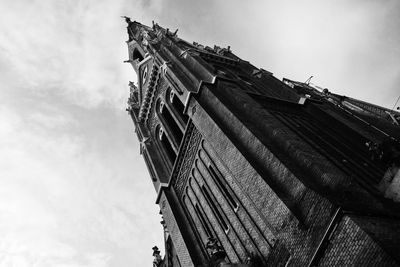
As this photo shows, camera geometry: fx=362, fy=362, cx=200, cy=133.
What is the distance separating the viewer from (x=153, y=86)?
24.2 m

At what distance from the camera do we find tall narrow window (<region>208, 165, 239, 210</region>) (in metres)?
12.5

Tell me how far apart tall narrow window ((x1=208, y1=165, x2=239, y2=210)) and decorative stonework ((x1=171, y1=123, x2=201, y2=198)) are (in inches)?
83.1

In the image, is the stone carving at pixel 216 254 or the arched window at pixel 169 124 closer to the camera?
the stone carving at pixel 216 254

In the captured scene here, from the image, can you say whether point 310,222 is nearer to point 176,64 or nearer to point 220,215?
point 220,215

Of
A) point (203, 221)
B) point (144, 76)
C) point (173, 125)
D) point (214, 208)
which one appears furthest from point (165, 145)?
point (214, 208)

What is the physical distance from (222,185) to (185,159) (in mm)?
4225

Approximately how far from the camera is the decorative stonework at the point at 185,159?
54.6 feet

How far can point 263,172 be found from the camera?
408 inches

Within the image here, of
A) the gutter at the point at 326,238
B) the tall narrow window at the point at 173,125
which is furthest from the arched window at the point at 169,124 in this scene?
the gutter at the point at 326,238

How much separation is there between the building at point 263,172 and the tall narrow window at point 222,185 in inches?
1.8

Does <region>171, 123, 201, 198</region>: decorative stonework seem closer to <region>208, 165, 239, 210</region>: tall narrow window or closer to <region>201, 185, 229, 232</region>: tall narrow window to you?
<region>201, 185, 229, 232</region>: tall narrow window

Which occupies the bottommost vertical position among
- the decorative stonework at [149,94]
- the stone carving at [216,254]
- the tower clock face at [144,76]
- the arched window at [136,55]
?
the stone carving at [216,254]

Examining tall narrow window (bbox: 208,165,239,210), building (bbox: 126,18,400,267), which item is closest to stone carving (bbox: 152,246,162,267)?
building (bbox: 126,18,400,267)

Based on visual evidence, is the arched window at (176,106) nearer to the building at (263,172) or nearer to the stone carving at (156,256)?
the building at (263,172)
